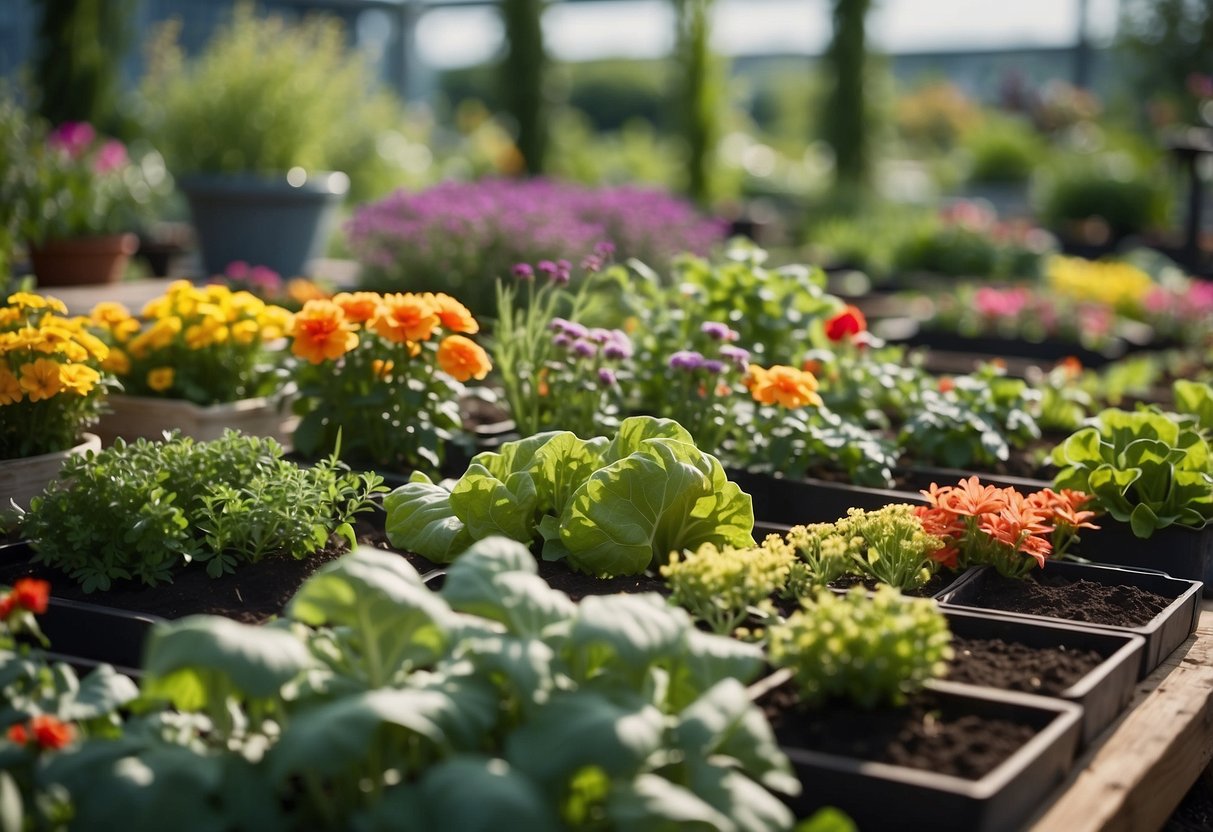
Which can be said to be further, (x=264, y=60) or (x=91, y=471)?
(x=264, y=60)

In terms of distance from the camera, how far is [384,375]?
11.4ft

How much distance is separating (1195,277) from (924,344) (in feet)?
12.4

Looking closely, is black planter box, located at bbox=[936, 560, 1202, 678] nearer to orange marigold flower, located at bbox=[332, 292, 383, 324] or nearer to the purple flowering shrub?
orange marigold flower, located at bbox=[332, 292, 383, 324]

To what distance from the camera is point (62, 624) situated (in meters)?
2.54

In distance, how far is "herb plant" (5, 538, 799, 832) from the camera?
62.7 inches

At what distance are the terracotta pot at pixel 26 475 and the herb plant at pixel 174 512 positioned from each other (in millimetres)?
432

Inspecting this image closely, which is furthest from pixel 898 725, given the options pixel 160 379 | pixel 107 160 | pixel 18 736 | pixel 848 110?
pixel 848 110

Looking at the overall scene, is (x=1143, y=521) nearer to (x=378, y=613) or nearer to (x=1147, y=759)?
(x=1147, y=759)

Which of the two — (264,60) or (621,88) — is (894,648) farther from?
(621,88)

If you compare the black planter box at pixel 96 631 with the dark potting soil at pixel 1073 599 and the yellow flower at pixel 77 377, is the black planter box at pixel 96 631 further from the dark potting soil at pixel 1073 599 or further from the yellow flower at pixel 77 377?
the dark potting soil at pixel 1073 599

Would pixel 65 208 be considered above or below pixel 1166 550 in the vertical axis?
above

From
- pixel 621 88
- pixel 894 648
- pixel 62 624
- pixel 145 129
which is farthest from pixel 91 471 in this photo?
pixel 621 88

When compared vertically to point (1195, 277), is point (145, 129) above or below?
above

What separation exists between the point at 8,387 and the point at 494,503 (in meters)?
1.18
